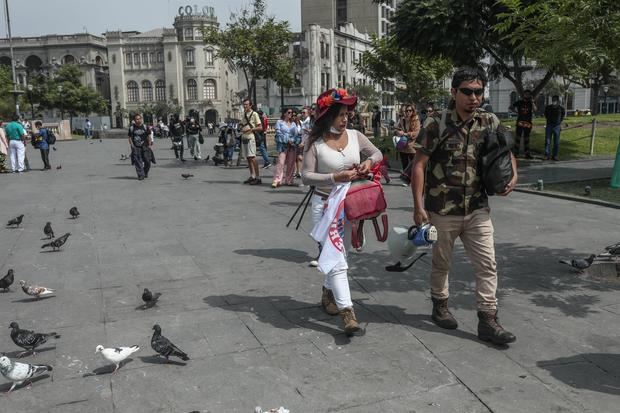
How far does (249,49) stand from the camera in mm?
20312

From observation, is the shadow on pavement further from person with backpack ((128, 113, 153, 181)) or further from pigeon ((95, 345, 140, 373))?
person with backpack ((128, 113, 153, 181))

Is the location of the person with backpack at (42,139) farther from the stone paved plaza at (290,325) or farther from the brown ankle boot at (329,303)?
the brown ankle boot at (329,303)

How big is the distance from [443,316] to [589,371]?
3.63 feet

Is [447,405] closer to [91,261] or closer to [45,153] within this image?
[91,261]

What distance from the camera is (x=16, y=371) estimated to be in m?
3.63

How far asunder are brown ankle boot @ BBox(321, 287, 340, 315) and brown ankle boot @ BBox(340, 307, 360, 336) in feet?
1.53

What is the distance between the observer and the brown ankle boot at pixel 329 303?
4879 millimetres

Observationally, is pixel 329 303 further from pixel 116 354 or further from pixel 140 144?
pixel 140 144

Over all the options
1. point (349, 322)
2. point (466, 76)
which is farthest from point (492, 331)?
point (466, 76)

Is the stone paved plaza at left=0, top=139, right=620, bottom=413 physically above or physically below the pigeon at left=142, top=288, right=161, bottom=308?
below

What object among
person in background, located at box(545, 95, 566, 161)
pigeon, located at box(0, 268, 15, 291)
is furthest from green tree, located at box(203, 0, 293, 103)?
pigeon, located at box(0, 268, 15, 291)

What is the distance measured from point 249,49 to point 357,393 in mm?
18159

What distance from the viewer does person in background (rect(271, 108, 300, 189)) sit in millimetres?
12883

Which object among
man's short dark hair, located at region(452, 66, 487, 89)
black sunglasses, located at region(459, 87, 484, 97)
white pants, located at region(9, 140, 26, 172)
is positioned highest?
man's short dark hair, located at region(452, 66, 487, 89)
